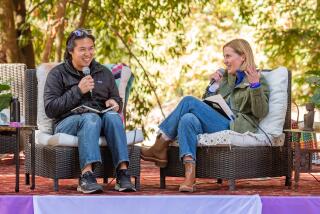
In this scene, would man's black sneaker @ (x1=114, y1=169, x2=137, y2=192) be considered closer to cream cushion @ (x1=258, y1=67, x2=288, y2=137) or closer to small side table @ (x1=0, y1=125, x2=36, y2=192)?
small side table @ (x1=0, y1=125, x2=36, y2=192)

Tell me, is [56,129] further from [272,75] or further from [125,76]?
[272,75]

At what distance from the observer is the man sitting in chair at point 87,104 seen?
18.5 feet

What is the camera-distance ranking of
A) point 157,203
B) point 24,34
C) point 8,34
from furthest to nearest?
point 24,34, point 8,34, point 157,203

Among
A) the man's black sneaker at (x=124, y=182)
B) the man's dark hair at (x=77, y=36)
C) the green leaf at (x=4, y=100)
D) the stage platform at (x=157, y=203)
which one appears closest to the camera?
the stage platform at (x=157, y=203)

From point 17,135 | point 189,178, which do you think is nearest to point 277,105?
point 189,178

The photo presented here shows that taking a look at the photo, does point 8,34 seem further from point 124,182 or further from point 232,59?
point 124,182

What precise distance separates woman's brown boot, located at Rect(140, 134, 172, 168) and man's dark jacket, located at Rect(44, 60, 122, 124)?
1.13 ft

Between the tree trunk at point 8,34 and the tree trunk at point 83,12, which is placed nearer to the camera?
the tree trunk at point 8,34

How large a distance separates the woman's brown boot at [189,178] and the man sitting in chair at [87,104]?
0.31 meters

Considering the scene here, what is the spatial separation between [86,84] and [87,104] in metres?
0.19

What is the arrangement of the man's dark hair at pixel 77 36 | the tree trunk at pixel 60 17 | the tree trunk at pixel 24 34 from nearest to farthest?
the man's dark hair at pixel 77 36 → the tree trunk at pixel 60 17 → the tree trunk at pixel 24 34

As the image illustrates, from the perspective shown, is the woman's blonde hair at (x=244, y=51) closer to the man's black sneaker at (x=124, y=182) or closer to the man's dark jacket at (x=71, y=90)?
the man's dark jacket at (x=71, y=90)

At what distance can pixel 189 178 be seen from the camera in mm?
5844

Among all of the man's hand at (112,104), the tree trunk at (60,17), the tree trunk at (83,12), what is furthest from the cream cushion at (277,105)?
the tree trunk at (83,12)
